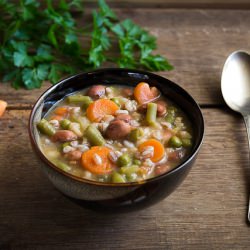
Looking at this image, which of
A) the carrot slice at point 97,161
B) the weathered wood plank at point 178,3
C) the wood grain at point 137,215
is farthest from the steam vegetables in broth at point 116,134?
the weathered wood plank at point 178,3

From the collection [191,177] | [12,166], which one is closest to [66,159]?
[12,166]

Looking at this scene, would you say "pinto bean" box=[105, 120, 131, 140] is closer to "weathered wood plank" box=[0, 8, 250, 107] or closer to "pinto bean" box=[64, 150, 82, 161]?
"pinto bean" box=[64, 150, 82, 161]

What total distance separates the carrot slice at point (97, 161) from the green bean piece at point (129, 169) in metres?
0.05

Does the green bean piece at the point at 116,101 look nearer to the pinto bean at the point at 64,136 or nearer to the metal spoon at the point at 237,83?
the pinto bean at the point at 64,136

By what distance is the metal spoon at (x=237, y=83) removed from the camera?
217 centimetres

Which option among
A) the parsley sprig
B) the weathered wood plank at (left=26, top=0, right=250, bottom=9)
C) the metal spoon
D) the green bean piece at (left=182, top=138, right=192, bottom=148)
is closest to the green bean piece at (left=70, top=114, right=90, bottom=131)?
the green bean piece at (left=182, top=138, right=192, bottom=148)

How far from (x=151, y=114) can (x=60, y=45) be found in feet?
3.06

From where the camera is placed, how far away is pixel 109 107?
186 cm

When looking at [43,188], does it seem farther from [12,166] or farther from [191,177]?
[191,177]

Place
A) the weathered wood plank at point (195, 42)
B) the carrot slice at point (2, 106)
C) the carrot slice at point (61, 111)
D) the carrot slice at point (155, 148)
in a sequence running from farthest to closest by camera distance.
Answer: the weathered wood plank at point (195, 42) → the carrot slice at point (2, 106) → the carrot slice at point (61, 111) → the carrot slice at point (155, 148)

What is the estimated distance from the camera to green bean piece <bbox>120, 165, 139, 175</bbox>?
1.58 m

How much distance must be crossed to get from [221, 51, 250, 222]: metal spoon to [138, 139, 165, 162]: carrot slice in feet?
1.90

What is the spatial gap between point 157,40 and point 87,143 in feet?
3.79

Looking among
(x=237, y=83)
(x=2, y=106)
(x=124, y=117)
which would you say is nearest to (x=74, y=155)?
(x=124, y=117)
